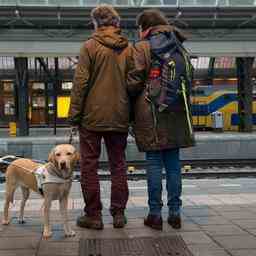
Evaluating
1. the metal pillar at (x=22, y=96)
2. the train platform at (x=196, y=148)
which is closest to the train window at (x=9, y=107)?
the metal pillar at (x=22, y=96)

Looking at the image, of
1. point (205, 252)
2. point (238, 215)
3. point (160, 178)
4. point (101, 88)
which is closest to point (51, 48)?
point (238, 215)

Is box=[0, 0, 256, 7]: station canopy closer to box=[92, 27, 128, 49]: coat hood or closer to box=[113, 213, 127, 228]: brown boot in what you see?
box=[92, 27, 128, 49]: coat hood

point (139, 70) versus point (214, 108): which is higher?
point (139, 70)

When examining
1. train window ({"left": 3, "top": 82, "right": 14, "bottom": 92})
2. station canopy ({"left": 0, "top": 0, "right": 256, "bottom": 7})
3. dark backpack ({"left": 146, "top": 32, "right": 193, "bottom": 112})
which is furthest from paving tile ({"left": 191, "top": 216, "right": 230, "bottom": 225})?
train window ({"left": 3, "top": 82, "right": 14, "bottom": 92})

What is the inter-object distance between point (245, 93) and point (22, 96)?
36.7 feet

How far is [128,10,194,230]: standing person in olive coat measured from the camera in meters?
5.34

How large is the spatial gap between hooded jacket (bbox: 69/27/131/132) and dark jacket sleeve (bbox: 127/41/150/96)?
96mm

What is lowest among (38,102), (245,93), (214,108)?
(214,108)

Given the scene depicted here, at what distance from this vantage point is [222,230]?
5402 millimetres

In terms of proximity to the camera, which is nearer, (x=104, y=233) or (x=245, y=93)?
(x=104, y=233)

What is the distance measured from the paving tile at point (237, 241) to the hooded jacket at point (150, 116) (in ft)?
3.08

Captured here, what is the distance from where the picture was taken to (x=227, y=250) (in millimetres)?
4652

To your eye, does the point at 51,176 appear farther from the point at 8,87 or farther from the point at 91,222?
the point at 8,87

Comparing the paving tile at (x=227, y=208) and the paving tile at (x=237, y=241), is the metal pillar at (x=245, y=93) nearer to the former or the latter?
the paving tile at (x=227, y=208)
